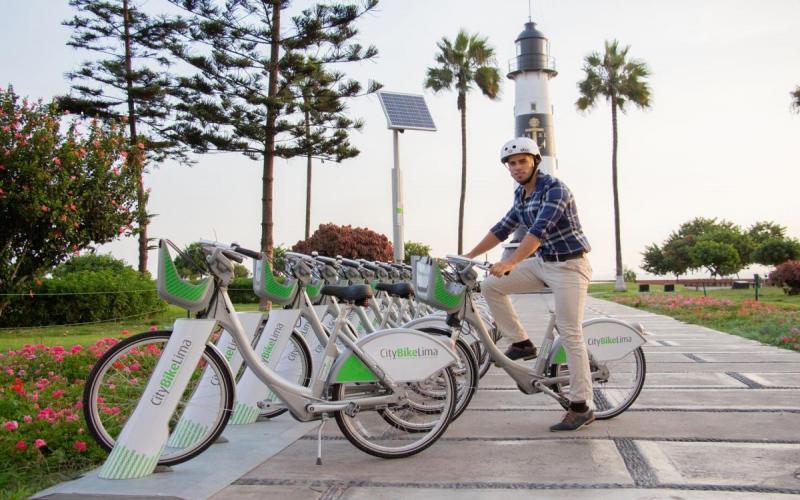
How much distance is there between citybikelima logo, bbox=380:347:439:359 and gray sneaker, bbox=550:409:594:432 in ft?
3.17

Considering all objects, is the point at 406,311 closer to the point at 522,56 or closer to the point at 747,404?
the point at 747,404

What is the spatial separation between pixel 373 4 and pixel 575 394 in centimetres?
1736

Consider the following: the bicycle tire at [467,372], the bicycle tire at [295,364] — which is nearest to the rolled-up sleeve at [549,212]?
the bicycle tire at [467,372]

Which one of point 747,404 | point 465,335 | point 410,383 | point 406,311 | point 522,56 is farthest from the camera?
point 522,56

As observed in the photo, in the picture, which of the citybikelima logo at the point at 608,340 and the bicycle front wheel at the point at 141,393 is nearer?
the bicycle front wheel at the point at 141,393

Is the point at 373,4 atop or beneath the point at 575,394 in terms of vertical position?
atop

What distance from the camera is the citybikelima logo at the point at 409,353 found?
425cm

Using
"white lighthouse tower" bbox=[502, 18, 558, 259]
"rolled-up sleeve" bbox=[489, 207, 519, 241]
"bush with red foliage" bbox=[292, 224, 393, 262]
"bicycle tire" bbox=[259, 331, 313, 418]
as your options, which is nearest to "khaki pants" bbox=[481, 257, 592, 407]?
"rolled-up sleeve" bbox=[489, 207, 519, 241]

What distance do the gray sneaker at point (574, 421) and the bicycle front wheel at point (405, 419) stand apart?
77 centimetres

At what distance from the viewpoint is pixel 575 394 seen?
4.75m

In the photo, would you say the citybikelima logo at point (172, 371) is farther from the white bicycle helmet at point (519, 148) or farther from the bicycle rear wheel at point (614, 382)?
the bicycle rear wheel at point (614, 382)

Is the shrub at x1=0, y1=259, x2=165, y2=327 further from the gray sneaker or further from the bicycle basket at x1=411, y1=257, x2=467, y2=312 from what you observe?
the gray sneaker

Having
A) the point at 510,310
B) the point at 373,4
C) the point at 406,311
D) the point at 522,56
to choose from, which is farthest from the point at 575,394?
the point at 522,56

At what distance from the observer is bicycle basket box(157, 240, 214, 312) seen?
11.9ft
